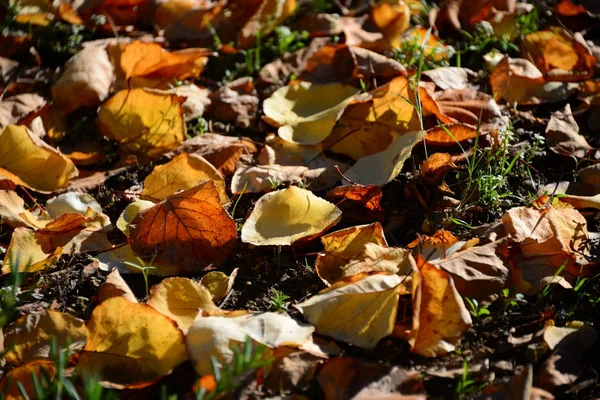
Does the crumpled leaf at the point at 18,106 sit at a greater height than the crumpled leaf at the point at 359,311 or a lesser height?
greater

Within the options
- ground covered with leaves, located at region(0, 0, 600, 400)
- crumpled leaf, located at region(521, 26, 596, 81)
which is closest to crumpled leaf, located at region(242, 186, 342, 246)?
ground covered with leaves, located at region(0, 0, 600, 400)

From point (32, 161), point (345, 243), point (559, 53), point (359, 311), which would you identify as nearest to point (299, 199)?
point (345, 243)

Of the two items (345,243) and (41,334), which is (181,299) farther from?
(345,243)

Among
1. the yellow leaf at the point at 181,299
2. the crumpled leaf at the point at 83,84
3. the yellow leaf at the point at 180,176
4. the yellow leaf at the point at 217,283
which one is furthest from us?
the crumpled leaf at the point at 83,84

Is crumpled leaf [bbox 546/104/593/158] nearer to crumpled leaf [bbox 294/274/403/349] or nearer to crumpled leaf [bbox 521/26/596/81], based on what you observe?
crumpled leaf [bbox 521/26/596/81]

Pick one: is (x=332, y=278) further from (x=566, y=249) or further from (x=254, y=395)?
(x=566, y=249)

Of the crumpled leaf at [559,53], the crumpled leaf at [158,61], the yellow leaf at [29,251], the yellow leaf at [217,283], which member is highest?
the crumpled leaf at [158,61]

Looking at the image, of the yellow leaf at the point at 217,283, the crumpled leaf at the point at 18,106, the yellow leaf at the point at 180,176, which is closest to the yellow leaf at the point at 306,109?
the yellow leaf at the point at 180,176

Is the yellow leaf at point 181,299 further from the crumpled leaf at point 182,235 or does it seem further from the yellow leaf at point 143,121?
the yellow leaf at point 143,121
